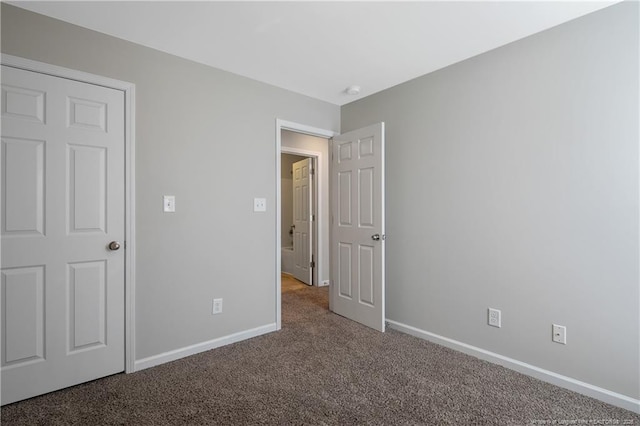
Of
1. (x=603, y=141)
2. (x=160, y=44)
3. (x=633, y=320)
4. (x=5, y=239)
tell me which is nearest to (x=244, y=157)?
(x=160, y=44)

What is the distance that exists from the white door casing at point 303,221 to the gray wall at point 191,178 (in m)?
1.81

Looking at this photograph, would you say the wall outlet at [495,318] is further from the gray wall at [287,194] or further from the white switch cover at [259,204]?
the gray wall at [287,194]

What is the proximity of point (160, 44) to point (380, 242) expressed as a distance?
93.2 inches

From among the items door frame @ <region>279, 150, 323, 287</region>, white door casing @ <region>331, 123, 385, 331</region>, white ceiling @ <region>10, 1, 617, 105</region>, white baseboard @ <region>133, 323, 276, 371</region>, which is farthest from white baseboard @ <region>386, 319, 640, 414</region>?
white ceiling @ <region>10, 1, 617, 105</region>

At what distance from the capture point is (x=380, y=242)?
2951mm

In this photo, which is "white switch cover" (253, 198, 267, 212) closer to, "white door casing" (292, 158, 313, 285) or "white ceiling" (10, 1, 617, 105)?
"white ceiling" (10, 1, 617, 105)

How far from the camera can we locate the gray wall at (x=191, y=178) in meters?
2.15

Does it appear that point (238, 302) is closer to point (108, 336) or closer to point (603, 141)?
point (108, 336)

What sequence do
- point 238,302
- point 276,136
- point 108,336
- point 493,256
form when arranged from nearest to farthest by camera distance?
point 108,336 → point 493,256 → point 238,302 → point 276,136

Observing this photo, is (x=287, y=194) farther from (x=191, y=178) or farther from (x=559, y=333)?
(x=559, y=333)

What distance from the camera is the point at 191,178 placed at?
2.54 metres

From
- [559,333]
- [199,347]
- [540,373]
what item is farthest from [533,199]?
[199,347]

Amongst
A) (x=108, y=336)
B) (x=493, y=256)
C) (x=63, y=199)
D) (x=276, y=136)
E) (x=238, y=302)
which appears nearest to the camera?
(x=63, y=199)

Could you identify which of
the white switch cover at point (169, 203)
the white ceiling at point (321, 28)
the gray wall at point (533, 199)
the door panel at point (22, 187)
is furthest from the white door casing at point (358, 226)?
the door panel at point (22, 187)
